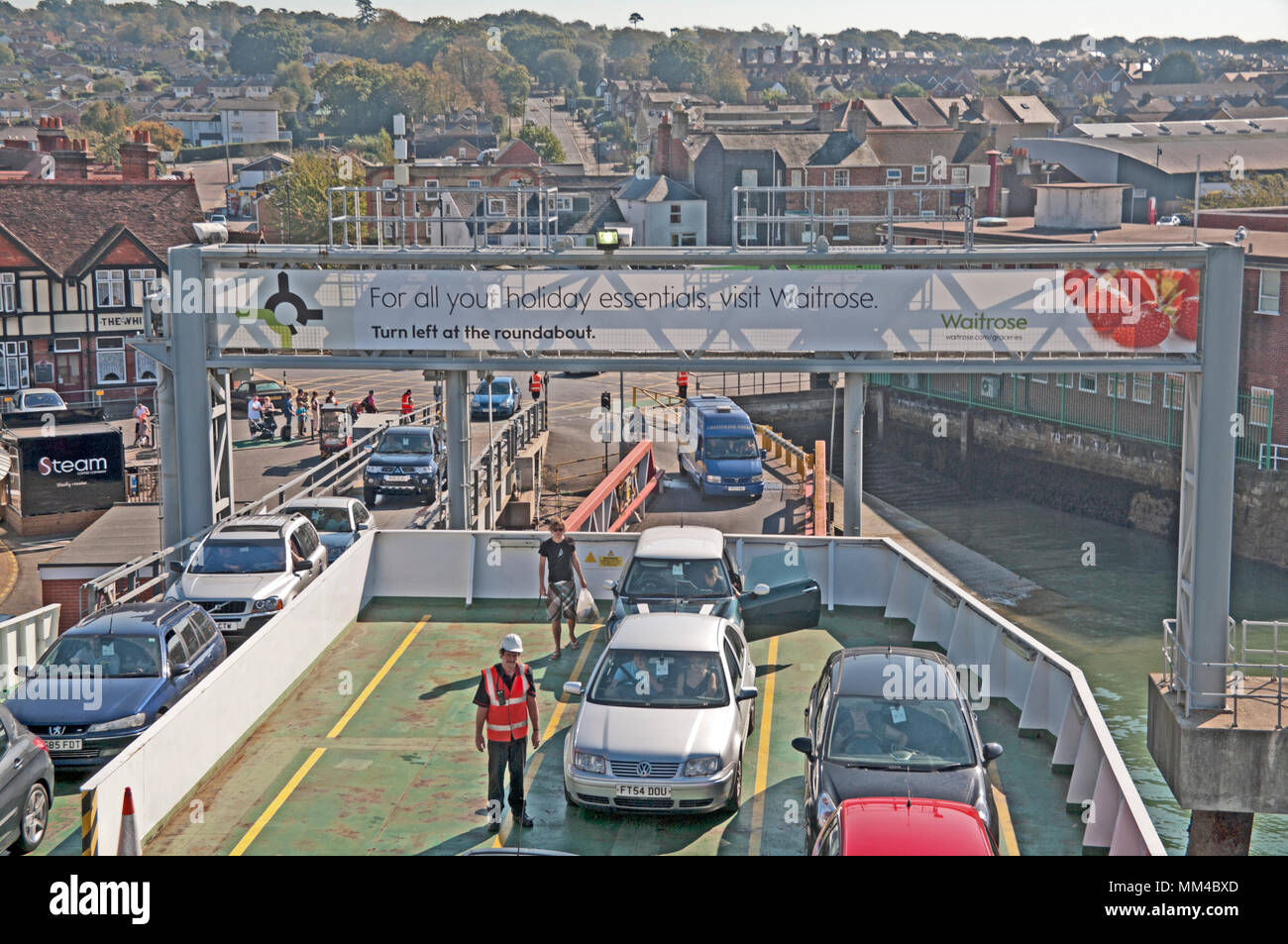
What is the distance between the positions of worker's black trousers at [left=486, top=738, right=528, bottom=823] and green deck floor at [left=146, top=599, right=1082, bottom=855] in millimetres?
245

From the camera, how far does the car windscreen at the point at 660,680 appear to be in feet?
43.4

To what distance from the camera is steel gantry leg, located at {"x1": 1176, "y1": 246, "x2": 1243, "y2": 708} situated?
16.8 meters

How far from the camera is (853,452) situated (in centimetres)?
2081

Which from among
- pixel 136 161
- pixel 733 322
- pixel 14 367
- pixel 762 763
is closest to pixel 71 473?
pixel 14 367

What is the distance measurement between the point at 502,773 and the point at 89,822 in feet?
10.9

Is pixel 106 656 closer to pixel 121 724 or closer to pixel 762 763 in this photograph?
pixel 121 724

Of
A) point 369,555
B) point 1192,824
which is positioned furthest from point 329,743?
point 1192,824

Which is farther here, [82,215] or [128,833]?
[82,215]

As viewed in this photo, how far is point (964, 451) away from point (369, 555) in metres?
41.9

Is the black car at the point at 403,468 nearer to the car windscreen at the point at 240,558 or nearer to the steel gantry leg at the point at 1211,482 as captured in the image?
the car windscreen at the point at 240,558

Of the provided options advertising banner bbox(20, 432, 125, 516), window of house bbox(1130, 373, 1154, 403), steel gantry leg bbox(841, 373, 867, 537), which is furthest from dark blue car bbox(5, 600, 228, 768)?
window of house bbox(1130, 373, 1154, 403)

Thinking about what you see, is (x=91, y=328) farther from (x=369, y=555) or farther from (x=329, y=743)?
(x=329, y=743)

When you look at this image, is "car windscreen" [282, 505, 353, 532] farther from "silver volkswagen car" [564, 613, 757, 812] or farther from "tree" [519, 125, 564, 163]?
"tree" [519, 125, 564, 163]

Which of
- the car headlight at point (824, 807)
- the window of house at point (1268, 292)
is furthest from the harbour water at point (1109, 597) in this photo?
the car headlight at point (824, 807)
